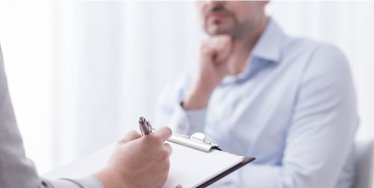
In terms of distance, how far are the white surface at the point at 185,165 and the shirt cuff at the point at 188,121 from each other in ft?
1.71

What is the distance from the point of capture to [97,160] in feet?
3.31

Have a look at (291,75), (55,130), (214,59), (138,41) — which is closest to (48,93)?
(55,130)

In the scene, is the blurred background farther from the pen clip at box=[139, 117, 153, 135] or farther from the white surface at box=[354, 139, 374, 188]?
the pen clip at box=[139, 117, 153, 135]

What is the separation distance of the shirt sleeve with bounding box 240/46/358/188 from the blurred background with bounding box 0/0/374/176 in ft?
2.43

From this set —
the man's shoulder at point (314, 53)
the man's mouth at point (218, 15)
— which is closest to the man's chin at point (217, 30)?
the man's mouth at point (218, 15)

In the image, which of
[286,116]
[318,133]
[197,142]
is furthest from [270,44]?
[197,142]

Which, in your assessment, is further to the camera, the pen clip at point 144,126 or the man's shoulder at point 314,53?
the man's shoulder at point 314,53

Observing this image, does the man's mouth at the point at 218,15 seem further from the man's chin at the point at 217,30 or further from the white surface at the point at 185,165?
the white surface at the point at 185,165

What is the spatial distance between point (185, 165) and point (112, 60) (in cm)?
128

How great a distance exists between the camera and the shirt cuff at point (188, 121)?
1.55 metres

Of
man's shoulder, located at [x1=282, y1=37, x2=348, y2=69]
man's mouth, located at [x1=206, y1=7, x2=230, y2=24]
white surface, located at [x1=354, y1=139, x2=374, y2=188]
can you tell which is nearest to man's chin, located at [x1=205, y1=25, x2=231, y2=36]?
man's mouth, located at [x1=206, y1=7, x2=230, y2=24]

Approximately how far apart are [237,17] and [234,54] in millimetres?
139

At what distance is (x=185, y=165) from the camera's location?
0.94 metres

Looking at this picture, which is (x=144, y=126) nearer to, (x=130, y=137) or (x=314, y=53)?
(x=130, y=137)
